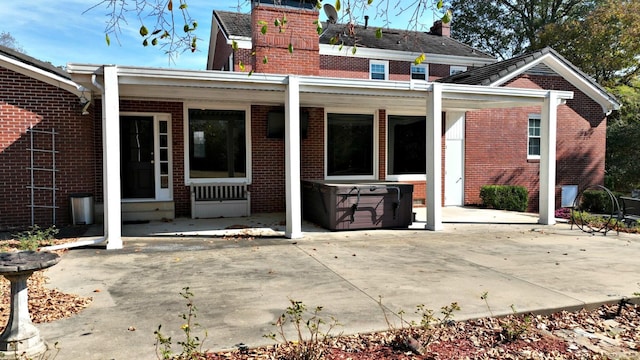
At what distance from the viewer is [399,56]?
16.5 metres

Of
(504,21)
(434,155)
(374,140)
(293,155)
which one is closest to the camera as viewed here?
(293,155)

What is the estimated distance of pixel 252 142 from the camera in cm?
1172

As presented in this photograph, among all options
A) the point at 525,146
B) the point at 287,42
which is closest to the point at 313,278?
the point at 287,42

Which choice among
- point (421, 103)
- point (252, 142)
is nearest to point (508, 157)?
point (421, 103)

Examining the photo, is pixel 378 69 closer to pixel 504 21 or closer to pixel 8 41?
pixel 504 21

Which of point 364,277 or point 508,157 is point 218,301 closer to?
point 364,277

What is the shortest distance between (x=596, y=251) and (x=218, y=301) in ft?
20.9

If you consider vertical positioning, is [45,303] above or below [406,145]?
below

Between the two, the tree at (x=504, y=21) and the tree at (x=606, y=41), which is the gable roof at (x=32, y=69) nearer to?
the tree at (x=606, y=41)

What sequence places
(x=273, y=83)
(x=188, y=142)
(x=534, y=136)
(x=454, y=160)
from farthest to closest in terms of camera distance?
(x=534, y=136) < (x=454, y=160) < (x=188, y=142) < (x=273, y=83)

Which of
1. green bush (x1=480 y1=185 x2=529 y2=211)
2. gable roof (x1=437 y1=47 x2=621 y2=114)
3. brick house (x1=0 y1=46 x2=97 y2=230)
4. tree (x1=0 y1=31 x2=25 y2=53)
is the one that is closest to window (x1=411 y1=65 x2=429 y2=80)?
gable roof (x1=437 y1=47 x2=621 y2=114)

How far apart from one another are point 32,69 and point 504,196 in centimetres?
1257

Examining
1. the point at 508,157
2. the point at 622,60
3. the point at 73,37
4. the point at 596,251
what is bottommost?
the point at 596,251

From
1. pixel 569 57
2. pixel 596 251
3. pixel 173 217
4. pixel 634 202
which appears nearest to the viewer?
pixel 596 251
